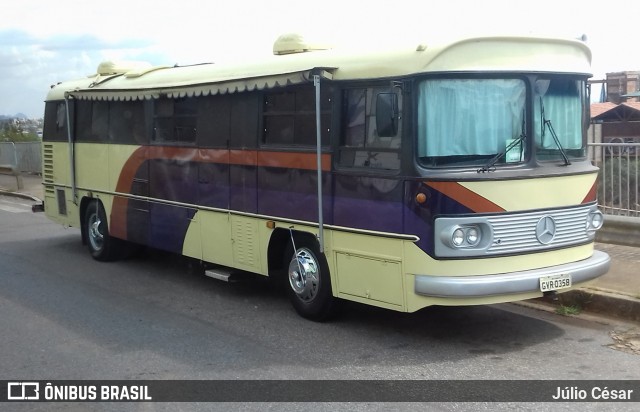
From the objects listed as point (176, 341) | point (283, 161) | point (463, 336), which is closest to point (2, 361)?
→ point (176, 341)

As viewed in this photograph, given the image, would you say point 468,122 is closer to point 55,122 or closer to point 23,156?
point 55,122

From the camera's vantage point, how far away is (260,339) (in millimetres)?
6969

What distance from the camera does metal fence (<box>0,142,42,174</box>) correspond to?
27578 millimetres

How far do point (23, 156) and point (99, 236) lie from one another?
19.1 metres

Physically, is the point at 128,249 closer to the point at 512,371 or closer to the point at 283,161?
the point at 283,161

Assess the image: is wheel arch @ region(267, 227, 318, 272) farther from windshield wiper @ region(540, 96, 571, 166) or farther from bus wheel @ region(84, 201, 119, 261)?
bus wheel @ region(84, 201, 119, 261)

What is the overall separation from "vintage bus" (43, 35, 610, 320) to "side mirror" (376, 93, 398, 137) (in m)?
0.01

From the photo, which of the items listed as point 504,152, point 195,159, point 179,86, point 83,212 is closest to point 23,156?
point 83,212

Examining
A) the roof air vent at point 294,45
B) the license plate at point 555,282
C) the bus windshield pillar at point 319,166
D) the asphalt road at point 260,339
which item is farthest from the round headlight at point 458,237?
the roof air vent at point 294,45

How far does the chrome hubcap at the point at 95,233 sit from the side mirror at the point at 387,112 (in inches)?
242

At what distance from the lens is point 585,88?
7191 millimetres

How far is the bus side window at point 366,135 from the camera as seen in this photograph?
254 inches

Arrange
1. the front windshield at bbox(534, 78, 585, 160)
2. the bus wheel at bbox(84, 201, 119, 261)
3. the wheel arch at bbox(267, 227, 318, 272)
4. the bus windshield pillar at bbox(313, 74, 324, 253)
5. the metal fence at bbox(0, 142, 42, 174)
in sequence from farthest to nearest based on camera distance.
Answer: the metal fence at bbox(0, 142, 42, 174)
the bus wheel at bbox(84, 201, 119, 261)
the wheel arch at bbox(267, 227, 318, 272)
the bus windshield pillar at bbox(313, 74, 324, 253)
the front windshield at bbox(534, 78, 585, 160)
